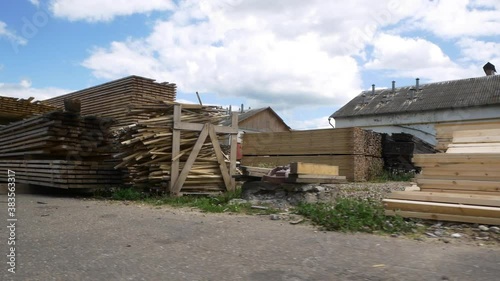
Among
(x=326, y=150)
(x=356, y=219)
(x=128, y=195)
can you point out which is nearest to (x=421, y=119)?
(x=326, y=150)

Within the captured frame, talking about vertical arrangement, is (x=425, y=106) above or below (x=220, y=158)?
above

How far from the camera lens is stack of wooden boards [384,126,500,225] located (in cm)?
555

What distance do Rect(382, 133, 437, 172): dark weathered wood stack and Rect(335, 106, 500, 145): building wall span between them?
1222 centimetres

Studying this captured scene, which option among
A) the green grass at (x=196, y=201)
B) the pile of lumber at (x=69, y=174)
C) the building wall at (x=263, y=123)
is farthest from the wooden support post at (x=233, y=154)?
the building wall at (x=263, y=123)

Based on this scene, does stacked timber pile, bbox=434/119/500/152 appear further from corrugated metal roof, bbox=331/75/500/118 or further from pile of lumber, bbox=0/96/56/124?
corrugated metal roof, bbox=331/75/500/118

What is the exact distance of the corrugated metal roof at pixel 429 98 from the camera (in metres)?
28.2

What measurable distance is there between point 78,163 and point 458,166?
8.37m

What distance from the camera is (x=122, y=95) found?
1519cm

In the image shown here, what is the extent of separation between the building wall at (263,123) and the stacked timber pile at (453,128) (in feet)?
124

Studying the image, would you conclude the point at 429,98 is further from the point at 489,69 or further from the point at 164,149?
the point at 164,149

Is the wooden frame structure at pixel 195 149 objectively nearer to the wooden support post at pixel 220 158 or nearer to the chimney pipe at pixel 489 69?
the wooden support post at pixel 220 158

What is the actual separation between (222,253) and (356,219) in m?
2.28

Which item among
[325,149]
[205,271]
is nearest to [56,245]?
[205,271]

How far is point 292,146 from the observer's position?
1409 centimetres
